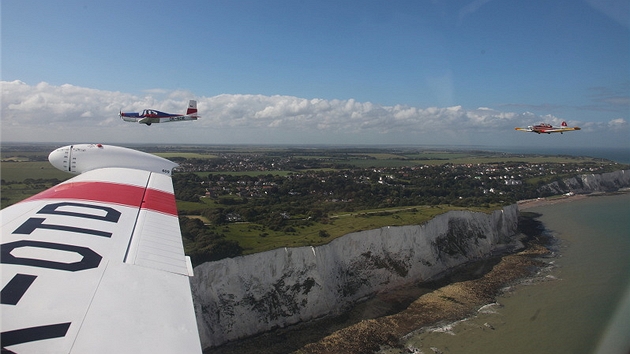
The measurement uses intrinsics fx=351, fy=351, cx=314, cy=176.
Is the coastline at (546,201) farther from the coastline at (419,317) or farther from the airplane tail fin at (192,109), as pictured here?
the airplane tail fin at (192,109)

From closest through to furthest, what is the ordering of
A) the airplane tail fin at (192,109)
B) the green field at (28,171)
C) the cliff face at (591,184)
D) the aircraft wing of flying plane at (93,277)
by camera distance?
the aircraft wing of flying plane at (93,277), the green field at (28,171), the airplane tail fin at (192,109), the cliff face at (591,184)

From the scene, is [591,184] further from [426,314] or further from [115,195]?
[115,195]

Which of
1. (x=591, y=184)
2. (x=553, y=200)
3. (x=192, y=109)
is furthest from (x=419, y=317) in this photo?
(x=591, y=184)

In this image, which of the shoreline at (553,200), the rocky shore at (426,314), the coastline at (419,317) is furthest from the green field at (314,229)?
the shoreline at (553,200)

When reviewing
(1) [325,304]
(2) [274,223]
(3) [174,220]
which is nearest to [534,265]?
(1) [325,304]

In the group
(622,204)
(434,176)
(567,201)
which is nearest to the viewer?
(622,204)

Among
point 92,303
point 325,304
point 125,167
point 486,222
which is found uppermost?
point 125,167

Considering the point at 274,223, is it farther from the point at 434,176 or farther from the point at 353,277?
the point at 434,176
